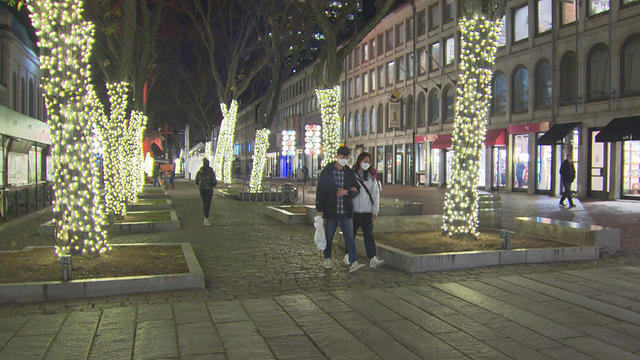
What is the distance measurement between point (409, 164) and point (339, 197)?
124 feet

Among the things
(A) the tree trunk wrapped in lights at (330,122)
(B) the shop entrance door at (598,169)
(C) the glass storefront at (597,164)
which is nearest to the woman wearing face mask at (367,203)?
(A) the tree trunk wrapped in lights at (330,122)

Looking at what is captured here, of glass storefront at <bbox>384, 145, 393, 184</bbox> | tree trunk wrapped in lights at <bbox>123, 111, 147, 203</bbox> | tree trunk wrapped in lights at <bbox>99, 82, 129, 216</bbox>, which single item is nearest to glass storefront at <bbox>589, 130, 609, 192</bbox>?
tree trunk wrapped in lights at <bbox>123, 111, 147, 203</bbox>

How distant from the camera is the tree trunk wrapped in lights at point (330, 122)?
17.1 metres

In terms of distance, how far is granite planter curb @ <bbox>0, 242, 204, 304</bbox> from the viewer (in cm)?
662

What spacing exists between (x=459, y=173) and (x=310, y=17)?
49.4ft

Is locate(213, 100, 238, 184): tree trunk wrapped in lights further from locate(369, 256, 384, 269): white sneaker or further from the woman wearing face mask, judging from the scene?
locate(369, 256, 384, 269): white sneaker

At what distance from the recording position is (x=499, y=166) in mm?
34000

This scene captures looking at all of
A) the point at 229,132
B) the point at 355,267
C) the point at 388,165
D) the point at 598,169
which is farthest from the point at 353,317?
the point at 388,165

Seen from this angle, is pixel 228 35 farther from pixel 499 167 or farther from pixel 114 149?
pixel 499 167

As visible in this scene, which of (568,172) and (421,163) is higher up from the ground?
(421,163)

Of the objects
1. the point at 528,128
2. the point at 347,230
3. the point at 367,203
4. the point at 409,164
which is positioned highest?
the point at 528,128

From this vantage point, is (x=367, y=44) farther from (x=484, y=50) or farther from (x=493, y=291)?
(x=493, y=291)

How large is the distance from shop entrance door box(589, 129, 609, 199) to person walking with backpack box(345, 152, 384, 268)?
2016cm

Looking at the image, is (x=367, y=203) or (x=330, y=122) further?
(x=330, y=122)
